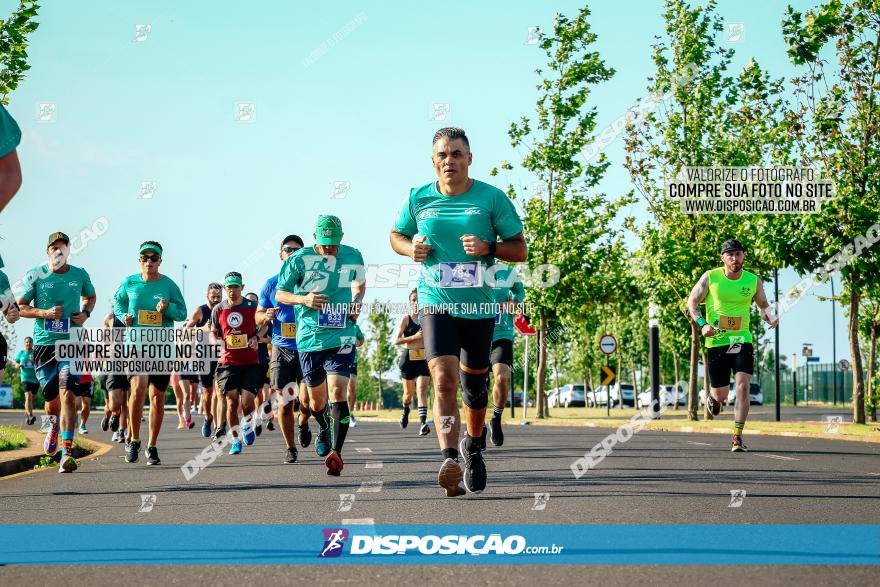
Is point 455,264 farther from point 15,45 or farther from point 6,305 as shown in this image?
point 15,45

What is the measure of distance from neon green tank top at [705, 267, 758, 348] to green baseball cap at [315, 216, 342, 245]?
548 centimetres

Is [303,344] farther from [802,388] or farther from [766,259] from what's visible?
[802,388]

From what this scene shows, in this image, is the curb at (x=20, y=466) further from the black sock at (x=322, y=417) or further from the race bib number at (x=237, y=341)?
the black sock at (x=322, y=417)

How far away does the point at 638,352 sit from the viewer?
7275 centimetres

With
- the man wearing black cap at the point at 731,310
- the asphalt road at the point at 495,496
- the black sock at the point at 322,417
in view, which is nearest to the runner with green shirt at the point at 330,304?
the black sock at the point at 322,417

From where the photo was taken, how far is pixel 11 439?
1481 cm

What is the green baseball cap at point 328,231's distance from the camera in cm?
1031

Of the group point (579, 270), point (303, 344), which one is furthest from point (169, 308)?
point (579, 270)

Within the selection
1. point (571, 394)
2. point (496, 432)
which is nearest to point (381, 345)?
point (571, 394)

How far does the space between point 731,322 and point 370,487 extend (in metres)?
6.01

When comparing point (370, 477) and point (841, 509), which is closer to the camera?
point (841, 509)

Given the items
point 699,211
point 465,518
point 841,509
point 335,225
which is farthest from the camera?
point 699,211

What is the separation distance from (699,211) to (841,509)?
20.5 metres

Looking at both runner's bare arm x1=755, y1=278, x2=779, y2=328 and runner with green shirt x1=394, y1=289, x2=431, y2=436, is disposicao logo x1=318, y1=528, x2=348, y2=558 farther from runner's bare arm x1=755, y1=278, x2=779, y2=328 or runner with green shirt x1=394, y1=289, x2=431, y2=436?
runner with green shirt x1=394, y1=289, x2=431, y2=436
